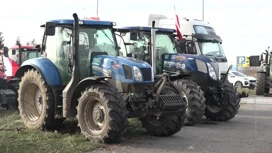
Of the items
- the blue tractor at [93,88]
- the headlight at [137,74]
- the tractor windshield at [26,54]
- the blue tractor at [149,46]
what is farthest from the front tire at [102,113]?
the tractor windshield at [26,54]

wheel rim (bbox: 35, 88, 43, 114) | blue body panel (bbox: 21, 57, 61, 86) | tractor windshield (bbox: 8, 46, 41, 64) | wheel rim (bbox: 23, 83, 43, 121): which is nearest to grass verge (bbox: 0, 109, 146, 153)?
wheel rim (bbox: 23, 83, 43, 121)

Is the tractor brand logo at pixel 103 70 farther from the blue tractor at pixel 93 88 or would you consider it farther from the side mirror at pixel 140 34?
the side mirror at pixel 140 34

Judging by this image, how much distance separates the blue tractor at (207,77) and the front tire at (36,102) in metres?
3.27

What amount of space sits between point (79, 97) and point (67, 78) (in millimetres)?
819

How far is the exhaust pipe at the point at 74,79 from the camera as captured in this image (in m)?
8.53

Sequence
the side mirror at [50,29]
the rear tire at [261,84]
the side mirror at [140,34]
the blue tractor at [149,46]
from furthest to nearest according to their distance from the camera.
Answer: the rear tire at [261,84] → the side mirror at [140,34] → the blue tractor at [149,46] → the side mirror at [50,29]

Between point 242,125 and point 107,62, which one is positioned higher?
point 107,62

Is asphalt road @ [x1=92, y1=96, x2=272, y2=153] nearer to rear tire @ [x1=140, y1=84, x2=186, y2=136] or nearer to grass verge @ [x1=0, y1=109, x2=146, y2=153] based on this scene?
rear tire @ [x1=140, y1=84, x2=186, y2=136]

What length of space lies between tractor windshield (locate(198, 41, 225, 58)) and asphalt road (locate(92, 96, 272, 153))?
4.30 meters

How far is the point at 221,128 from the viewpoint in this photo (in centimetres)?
1088

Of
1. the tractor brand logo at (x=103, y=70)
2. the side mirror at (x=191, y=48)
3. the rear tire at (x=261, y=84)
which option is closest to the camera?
the tractor brand logo at (x=103, y=70)

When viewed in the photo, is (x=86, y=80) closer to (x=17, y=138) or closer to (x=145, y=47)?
(x=17, y=138)

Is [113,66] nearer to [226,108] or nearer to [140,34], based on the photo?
[140,34]

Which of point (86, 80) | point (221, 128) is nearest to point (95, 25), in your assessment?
point (86, 80)
